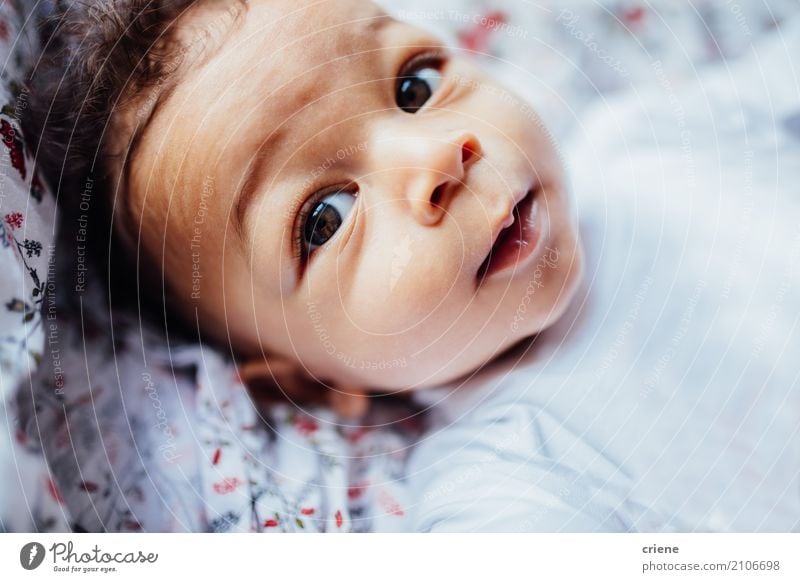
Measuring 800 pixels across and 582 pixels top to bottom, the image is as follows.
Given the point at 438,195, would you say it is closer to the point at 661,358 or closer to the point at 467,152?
the point at 467,152

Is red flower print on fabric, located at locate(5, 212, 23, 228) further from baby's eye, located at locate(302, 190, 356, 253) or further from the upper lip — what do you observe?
the upper lip

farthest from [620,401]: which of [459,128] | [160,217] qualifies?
[160,217]

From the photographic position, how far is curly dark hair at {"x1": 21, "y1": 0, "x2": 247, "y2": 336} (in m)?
0.42

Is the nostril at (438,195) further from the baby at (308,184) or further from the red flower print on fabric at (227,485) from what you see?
the red flower print on fabric at (227,485)

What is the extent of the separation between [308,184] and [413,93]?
0.28 feet

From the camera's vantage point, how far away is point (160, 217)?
17.0 inches

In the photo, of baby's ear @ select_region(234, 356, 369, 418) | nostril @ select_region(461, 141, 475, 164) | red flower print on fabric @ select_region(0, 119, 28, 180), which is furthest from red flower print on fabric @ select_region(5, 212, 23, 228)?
nostril @ select_region(461, 141, 475, 164)

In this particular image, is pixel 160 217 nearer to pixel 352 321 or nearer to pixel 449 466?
pixel 352 321

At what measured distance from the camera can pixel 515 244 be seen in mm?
440

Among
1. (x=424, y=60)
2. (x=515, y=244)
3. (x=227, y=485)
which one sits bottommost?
(x=227, y=485)

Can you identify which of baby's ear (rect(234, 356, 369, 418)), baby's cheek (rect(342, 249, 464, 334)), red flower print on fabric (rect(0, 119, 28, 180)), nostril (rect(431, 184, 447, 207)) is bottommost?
baby's ear (rect(234, 356, 369, 418))

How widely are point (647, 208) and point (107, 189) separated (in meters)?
0.33

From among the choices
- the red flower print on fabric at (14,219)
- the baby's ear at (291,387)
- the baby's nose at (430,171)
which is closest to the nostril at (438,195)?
the baby's nose at (430,171)

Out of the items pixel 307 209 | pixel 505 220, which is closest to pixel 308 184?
pixel 307 209
